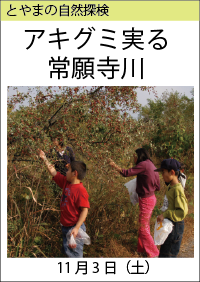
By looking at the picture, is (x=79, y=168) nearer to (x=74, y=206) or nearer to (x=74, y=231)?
(x=74, y=206)

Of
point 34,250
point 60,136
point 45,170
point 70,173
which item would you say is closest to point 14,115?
point 60,136

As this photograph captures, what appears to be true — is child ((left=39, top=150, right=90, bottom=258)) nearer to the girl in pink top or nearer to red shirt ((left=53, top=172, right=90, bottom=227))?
red shirt ((left=53, top=172, right=90, bottom=227))

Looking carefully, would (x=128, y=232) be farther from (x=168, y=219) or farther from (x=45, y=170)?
(x=45, y=170)

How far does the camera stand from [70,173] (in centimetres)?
327

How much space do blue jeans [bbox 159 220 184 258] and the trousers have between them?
0.80m

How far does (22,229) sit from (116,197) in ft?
5.93

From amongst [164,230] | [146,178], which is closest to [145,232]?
[146,178]

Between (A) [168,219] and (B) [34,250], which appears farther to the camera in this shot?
(B) [34,250]

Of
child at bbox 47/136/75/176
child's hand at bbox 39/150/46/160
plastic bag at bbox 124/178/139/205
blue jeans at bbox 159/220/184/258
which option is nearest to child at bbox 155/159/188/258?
blue jeans at bbox 159/220/184/258

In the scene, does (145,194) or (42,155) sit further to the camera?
(145,194)

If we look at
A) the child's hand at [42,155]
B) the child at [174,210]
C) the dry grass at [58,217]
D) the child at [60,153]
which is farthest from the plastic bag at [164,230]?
the child's hand at [42,155]

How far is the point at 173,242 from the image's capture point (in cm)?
324

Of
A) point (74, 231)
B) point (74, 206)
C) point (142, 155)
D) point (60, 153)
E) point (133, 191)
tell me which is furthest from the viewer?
point (133, 191)

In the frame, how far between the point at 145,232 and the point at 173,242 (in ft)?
3.16
